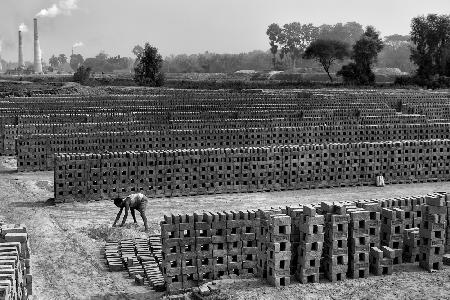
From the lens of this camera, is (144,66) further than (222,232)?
Yes

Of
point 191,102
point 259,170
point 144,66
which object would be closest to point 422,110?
point 191,102

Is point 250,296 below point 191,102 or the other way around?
below

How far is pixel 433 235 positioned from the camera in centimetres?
1171

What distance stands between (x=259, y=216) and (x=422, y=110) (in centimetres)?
2855

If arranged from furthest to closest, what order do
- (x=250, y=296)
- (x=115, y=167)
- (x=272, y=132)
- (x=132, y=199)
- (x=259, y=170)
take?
(x=272, y=132)
(x=259, y=170)
(x=115, y=167)
(x=132, y=199)
(x=250, y=296)

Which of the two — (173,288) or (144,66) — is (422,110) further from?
(144,66)

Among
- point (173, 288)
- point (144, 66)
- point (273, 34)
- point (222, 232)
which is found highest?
point (273, 34)

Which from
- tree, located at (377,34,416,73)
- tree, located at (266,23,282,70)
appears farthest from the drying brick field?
tree, located at (377,34,416,73)

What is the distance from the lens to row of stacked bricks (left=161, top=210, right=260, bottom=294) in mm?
11711

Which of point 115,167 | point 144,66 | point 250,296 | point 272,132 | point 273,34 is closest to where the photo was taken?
point 250,296

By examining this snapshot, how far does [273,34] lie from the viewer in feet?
373

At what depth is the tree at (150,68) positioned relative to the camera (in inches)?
2662

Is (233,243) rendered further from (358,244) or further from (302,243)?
(358,244)

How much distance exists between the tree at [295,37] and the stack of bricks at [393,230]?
10635 centimetres
